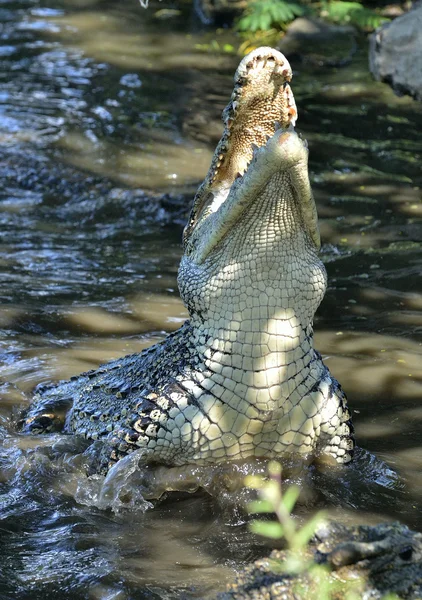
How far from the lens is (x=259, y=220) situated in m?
3.61

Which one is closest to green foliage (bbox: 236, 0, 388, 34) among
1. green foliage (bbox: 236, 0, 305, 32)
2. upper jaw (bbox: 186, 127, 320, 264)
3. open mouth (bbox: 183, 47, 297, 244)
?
green foliage (bbox: 236, 0, 305, 32)

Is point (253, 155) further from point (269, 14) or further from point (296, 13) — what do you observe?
point (296, 13)

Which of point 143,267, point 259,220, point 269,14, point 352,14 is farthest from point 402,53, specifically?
point 259,220

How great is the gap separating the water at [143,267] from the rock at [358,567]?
0.65 metres

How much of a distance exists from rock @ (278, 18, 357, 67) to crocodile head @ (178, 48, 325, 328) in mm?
8848

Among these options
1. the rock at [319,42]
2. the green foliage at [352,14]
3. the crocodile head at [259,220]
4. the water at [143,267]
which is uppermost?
the crocodile head at [259,220]

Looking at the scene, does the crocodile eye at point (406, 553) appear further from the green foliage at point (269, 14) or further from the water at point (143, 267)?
the green foliage at point (269, 14)

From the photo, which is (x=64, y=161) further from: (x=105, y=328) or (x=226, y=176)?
(x=226, y=176)

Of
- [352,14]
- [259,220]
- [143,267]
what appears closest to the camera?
[259,220]

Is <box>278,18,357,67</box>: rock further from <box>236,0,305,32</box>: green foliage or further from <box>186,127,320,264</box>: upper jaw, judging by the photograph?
<box>186,127,320,264</box>: upper jaw

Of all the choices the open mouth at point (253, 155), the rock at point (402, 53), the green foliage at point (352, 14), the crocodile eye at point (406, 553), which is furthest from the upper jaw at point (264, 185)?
the green foliage at point (352, 14)

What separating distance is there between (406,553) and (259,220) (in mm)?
1491

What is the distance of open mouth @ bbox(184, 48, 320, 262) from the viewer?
3396 millimetres

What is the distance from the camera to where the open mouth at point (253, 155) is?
340 centimetres
